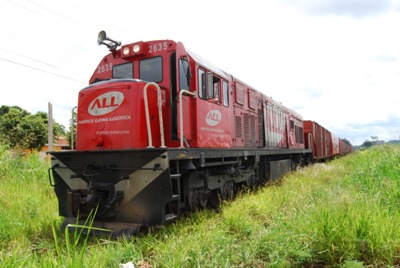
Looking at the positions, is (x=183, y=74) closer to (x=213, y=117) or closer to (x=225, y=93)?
(x=213, y=117)

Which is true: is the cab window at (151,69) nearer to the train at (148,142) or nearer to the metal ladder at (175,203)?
the train at (148,142)

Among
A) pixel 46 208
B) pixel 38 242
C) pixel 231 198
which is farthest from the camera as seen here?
pixel 231 198

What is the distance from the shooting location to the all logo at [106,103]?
4996 mm

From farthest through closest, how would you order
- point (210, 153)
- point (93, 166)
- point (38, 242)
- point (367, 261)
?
1. point (210, 153)
2. point (93, 166)
3. point (38, 242)
4. point (367, 261)

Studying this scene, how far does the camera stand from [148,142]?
498 centimetres

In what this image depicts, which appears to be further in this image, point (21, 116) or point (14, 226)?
point (21, 116)

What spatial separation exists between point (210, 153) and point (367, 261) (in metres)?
3.06

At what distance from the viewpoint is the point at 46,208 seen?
20.4 ft

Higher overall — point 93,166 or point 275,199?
point 93,166

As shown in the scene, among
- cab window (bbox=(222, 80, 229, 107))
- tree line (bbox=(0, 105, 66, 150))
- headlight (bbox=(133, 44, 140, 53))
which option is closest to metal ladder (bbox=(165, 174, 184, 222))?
headlight (bbox=(133, 44, 140, 53))

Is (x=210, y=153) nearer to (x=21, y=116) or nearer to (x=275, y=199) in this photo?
(x=275, y=199)

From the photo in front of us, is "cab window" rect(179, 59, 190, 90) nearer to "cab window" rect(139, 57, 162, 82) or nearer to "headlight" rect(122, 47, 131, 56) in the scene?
"cab window" rect(139, 57, 162, 82)

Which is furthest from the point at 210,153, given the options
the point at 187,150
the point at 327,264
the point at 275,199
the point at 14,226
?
the point at 14,226

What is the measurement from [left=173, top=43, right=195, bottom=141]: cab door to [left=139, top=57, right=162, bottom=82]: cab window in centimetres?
37
